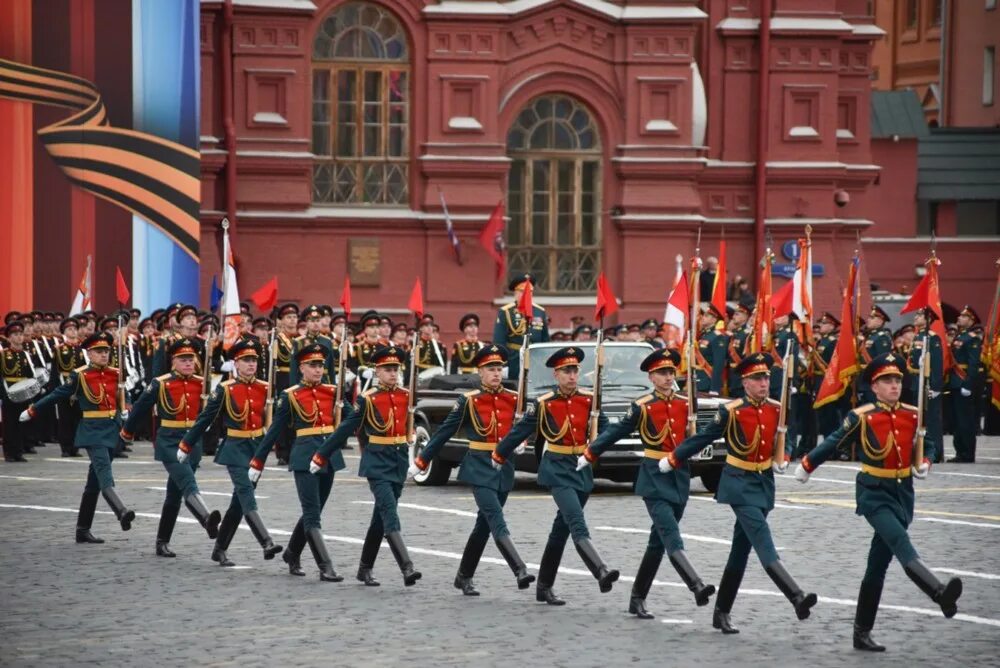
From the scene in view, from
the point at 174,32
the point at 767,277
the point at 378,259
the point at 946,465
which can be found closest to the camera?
the point at 767,277

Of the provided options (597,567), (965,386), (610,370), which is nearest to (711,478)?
(610,370)

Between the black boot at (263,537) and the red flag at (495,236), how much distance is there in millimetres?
18894

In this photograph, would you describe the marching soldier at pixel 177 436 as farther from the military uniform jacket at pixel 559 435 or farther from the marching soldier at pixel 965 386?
the marching soldier at pixel 965 386

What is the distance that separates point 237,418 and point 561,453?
3.17 metres

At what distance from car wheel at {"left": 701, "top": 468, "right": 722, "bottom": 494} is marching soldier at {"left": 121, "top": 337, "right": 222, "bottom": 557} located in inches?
233

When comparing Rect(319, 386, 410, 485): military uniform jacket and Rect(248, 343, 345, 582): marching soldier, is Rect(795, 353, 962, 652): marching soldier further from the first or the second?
Rect(248, 343, 345, 582): marching soldier

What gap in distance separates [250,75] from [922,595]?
73.3 feet

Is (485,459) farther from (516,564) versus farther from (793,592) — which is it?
(793,592)

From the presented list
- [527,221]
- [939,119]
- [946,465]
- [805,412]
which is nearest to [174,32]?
[527,221]

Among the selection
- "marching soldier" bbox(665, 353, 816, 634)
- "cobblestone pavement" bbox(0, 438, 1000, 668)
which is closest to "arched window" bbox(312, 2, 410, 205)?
"cobblestone pavement" bbox(0, 438, 1000, 668)

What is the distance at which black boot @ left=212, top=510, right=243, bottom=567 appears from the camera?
15172 millimetres

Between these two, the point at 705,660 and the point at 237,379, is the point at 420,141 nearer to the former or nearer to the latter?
the point at 237,379

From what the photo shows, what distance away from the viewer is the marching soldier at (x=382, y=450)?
14094 millimetres

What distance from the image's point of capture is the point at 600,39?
114ft
